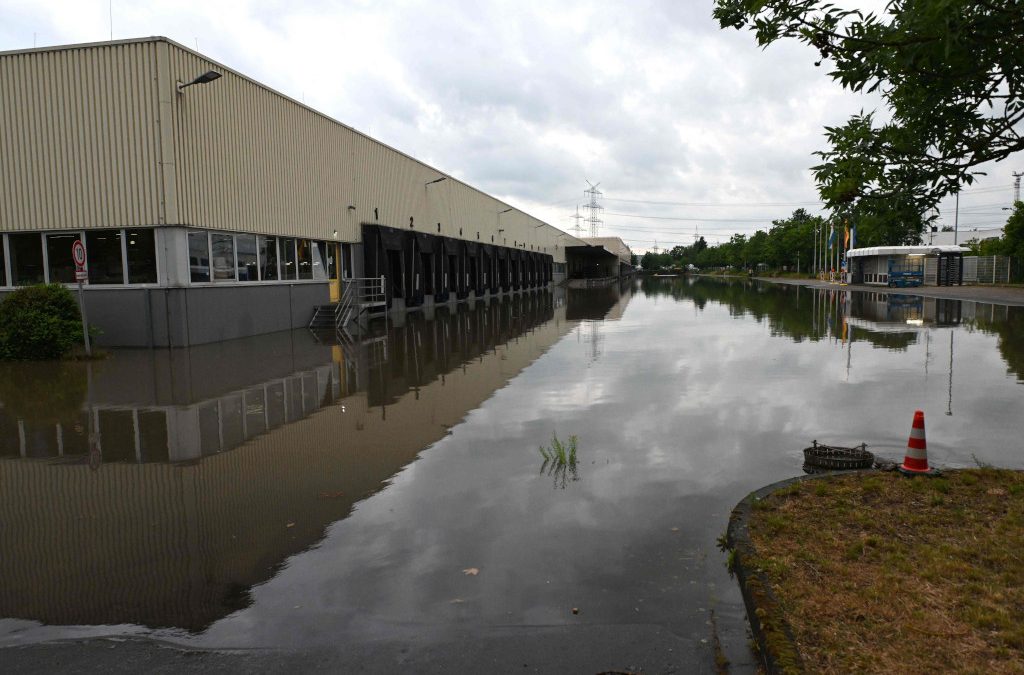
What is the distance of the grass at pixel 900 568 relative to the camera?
3.49 meters

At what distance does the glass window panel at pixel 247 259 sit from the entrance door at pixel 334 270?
542cm

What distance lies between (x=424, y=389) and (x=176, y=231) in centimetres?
961

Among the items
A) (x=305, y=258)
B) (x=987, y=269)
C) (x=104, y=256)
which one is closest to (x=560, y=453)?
(x=104, y=256)

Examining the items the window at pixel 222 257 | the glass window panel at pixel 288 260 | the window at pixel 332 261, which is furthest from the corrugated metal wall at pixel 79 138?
the window at pixel 332 261

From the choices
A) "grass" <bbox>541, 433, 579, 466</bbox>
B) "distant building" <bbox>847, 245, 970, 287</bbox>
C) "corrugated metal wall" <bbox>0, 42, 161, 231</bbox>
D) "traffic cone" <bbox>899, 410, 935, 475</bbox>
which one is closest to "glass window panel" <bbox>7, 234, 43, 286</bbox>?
"corrugated metal wall" <bbox>0, 42, 161, 231</bbox>

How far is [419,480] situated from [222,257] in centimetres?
1516

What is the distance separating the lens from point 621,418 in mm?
9336

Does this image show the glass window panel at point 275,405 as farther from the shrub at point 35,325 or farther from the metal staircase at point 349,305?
the metal staircase at point 349,305

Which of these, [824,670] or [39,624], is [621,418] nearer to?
[824,670]

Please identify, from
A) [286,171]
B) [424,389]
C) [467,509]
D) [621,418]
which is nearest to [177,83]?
[286,171]

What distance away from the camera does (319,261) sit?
26141 mm

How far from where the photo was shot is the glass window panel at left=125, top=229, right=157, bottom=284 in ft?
58.8

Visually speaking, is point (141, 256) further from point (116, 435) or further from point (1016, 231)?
point (1016, 231)

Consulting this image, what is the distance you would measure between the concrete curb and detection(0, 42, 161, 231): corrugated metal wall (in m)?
16.5
